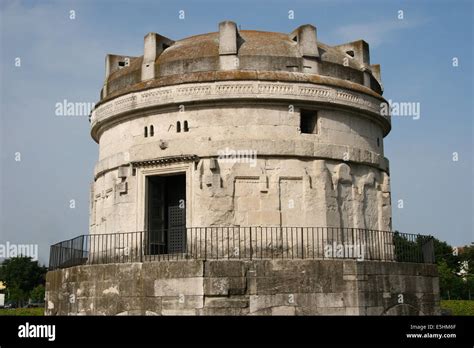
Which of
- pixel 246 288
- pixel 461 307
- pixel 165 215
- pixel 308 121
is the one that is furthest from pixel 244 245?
pixel 461 307

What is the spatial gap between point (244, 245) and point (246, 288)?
71.1 inches

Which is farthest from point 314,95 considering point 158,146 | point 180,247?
point 180,247

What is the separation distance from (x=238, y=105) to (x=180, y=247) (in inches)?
176

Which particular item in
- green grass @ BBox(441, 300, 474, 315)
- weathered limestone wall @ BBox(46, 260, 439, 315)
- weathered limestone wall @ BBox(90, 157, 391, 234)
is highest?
weathered limestone wall @ BBox(90, 157, 391, 234)

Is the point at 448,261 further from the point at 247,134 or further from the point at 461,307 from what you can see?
the point at 247,134

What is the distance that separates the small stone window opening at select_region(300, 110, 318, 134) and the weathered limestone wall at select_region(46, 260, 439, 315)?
4429mm

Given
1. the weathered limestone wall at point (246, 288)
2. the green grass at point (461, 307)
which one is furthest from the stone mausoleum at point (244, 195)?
the green grass at point (461, 307)

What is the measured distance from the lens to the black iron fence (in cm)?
1528

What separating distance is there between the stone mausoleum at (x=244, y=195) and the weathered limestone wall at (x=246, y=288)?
0.03m

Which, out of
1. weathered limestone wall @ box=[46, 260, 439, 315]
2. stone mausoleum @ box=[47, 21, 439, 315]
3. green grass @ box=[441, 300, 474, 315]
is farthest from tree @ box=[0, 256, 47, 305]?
weathered limestone wall @ box=[46, 260, 439, 315]

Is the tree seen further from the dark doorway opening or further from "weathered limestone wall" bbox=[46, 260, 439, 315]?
"weathered limestone wall" bbox=[46, 260, 439, 315]

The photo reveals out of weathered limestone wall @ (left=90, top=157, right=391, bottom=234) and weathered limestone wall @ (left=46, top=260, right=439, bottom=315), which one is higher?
weathered limestone wall @ (left=90, top=157, right=391, bottom=234)

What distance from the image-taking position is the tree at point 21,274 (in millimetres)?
70375

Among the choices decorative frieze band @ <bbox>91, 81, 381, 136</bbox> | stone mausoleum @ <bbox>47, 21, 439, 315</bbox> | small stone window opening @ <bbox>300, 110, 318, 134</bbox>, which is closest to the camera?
stone mausoleum @ <bbox>47, 21, 439, 315</bbox>
